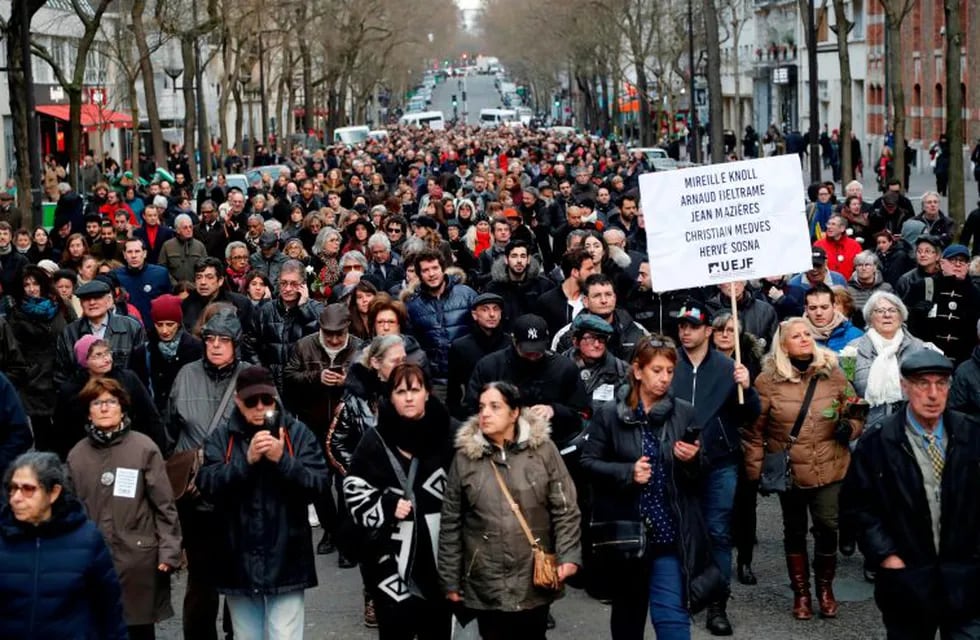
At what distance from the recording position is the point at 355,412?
8.27 m

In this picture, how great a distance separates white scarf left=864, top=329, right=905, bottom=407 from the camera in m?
9.13

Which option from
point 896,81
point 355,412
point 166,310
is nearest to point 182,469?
point 355,412

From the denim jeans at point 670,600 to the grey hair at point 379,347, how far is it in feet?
5.51

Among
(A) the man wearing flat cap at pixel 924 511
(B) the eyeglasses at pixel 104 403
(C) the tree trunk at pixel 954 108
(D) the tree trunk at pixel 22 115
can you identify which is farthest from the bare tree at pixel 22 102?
(A) the man wearing flat cap at pixel 924 511

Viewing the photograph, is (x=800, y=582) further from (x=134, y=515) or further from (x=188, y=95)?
(x=188, y=95)

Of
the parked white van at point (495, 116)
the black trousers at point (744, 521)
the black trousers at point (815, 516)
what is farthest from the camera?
the parked white van at point (495, 116)

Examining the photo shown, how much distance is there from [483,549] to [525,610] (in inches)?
11.5

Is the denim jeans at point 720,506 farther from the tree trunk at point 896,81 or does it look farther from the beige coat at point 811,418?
the tree trunk at point 896,81

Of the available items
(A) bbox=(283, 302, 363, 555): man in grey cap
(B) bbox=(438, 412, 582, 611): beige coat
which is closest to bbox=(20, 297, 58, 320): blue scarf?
(A) bbox=(283, 302, 363, 555): man in grey cap

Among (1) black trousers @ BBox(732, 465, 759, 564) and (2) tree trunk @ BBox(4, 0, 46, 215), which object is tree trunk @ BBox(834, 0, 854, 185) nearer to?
(2) tree trunk @ BBox(4, 0, 46, 215)

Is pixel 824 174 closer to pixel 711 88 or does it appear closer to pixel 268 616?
pixel 711 88

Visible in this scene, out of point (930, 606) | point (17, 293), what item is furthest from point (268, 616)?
point (17, 293)

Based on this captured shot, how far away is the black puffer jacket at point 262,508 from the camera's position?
7.06m

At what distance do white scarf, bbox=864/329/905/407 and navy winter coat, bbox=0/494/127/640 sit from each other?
439 centimetres
